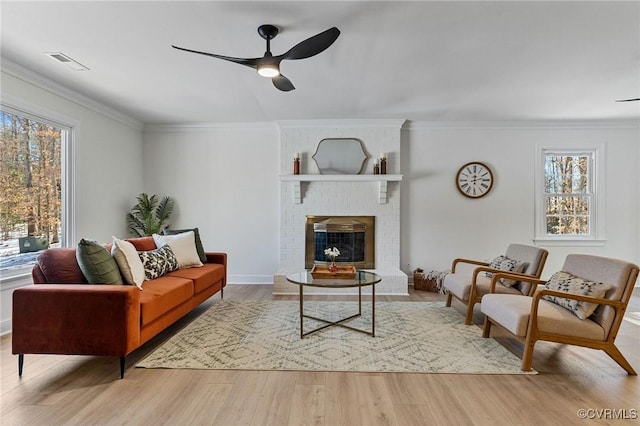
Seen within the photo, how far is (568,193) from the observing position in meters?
5.25

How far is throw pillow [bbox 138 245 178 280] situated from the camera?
3.28 metres

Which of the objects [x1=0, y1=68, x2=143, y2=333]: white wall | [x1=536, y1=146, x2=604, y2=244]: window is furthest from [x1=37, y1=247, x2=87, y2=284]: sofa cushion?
[x1=536, y1=146, x2=604, y2=244]: window

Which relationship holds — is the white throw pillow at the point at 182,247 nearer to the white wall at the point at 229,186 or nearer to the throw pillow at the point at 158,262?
the throw pillow at the point at 158,262

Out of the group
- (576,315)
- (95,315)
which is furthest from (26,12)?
(576,315)

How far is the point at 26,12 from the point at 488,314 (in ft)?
13.8

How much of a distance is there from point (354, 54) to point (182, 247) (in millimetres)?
2819

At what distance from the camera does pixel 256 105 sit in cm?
441

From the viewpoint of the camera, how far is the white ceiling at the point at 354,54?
2270 mm

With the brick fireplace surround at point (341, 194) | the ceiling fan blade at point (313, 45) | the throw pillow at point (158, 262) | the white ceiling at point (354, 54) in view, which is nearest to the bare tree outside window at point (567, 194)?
the white ceiling at point (354, 54)

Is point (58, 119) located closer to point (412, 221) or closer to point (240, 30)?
point (240, 30)

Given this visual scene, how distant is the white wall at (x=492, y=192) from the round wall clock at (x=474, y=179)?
85 mm

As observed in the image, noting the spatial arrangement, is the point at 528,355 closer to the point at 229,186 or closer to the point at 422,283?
the point at 422,283

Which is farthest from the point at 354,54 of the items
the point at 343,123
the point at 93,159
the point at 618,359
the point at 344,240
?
the point at 93,159

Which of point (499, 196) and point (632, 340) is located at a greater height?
point (499, 196)
